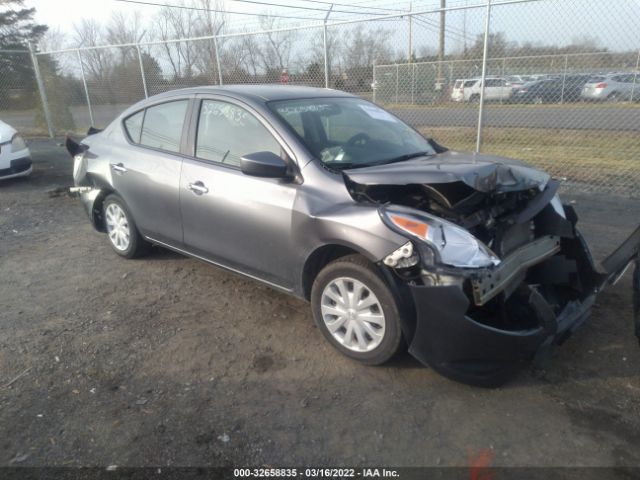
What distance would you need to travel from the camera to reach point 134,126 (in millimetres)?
4688

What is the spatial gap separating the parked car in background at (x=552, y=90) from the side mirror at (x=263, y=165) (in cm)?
654

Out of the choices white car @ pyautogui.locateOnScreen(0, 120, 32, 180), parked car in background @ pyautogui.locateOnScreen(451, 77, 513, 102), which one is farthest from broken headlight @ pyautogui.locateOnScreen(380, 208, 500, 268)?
white car @ pyautogui.locateOnScreen(0, 120, 32, 180)

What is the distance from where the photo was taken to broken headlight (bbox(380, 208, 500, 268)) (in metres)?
2.67

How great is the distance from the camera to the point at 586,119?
31.4 ft

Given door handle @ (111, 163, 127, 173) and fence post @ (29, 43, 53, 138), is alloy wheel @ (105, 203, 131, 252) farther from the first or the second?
fence post @ (29, 43, 53, 138)

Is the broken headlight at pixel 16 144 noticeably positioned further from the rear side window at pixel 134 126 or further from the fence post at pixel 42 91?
the fence post at pixel 42 91

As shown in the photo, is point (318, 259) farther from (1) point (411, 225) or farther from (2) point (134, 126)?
(2) point (134, 126)

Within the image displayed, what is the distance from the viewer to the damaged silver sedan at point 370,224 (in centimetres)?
269

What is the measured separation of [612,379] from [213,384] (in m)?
2.42

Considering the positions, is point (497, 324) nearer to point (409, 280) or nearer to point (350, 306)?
point (409, 280)

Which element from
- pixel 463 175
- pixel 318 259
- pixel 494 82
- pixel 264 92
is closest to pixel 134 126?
pixel 264 92

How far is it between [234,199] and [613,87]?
7.33m

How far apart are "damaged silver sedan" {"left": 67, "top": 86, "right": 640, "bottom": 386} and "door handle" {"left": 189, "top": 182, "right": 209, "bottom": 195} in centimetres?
2

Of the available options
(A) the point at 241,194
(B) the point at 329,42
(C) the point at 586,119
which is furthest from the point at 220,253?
(C) the point at 586,119
